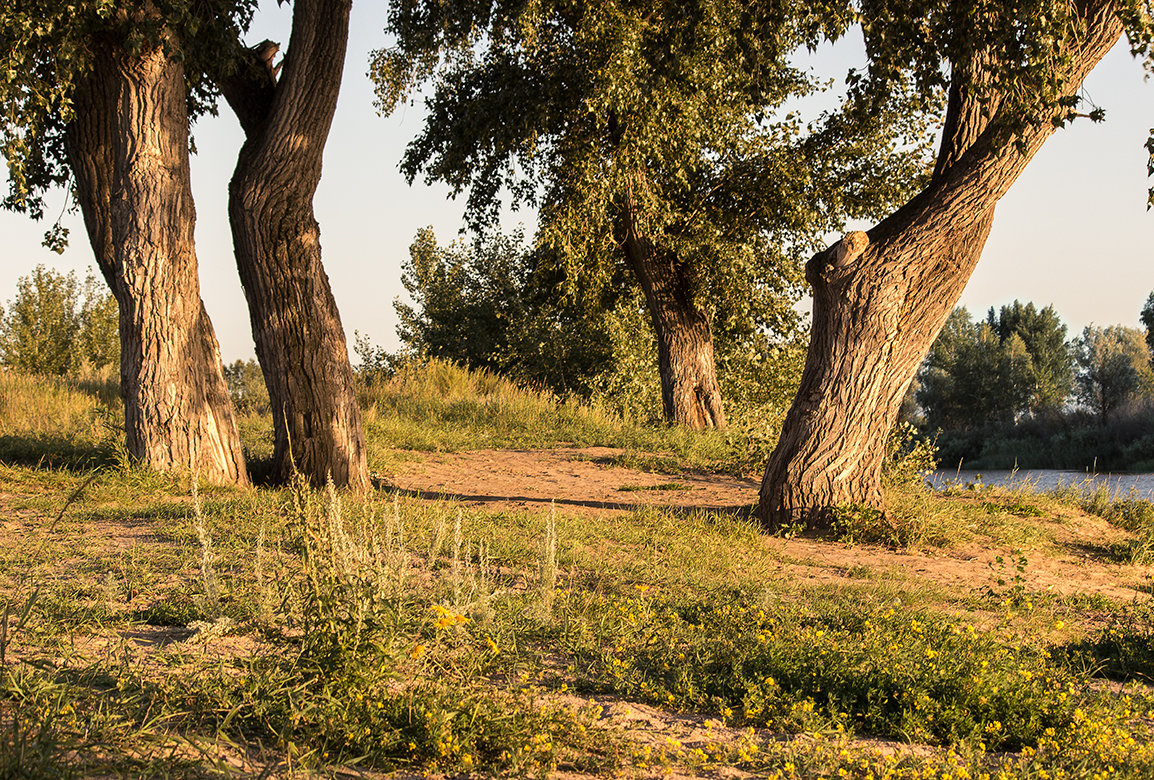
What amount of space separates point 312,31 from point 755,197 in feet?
30.2

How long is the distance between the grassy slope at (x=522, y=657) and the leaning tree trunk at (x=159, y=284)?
59.0 inches

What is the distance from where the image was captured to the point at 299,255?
29.0 feet

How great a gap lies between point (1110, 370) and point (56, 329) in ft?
186

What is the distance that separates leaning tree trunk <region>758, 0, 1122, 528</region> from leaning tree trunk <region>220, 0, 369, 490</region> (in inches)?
170

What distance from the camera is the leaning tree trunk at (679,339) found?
16.2 metres

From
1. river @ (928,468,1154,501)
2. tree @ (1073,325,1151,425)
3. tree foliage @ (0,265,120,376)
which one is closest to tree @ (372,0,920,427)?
river @ (928,468,1154,501)

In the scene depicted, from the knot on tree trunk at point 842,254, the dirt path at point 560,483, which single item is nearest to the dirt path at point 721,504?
the dirt path at point 560,483

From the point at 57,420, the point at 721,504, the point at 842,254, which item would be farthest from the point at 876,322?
the point at 57,420

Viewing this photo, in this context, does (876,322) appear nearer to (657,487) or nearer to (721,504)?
(721,504)

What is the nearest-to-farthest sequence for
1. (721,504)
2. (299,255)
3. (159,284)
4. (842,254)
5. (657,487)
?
1. (842,254)
2. (159,284)
3. (299,255)
4. (721,504)
5. (657,487)

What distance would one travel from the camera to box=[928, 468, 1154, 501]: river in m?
10.4

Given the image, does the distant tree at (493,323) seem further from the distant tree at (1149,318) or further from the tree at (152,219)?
the distant tree at (1149,318)

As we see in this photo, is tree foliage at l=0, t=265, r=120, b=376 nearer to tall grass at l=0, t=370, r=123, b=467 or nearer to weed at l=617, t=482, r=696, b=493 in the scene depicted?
tall grass at l=0, t=370, r=123, b=467

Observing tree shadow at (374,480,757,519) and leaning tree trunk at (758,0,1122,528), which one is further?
tree shadow at (374,480,757,519)
